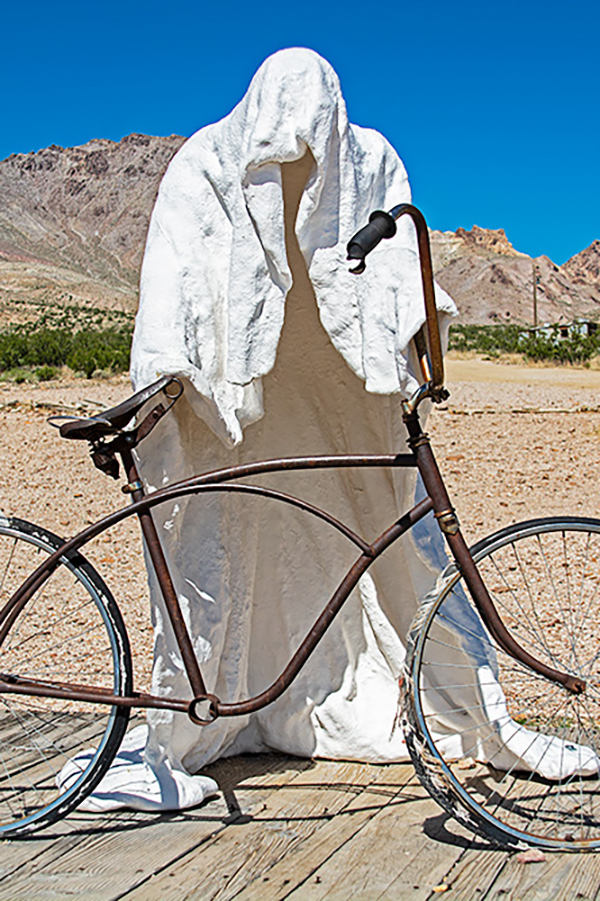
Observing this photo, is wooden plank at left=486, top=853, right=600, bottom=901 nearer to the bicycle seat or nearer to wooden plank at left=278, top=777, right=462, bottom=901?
wooden plank at left=278, top=777, right=462, bottom=901

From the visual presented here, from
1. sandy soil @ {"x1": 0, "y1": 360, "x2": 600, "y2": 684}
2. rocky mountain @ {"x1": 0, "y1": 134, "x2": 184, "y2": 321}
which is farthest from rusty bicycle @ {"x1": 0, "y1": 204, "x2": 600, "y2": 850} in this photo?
rocky mountain @ {"x1": 0, "y1": 134, "x2": 184, "y2": 321}

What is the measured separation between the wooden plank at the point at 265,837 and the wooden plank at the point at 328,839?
0.07ft

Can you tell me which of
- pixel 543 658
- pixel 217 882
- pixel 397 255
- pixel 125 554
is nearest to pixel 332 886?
pixel 217 882

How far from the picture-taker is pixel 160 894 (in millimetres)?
2125

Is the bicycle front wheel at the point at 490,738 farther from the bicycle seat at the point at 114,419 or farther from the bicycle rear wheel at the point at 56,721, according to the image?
the bicycle seat at the point at 114,419

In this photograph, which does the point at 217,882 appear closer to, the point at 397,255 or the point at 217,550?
the point at 217,550

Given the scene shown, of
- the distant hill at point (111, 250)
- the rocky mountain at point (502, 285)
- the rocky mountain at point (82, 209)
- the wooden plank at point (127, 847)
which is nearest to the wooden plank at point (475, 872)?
the wooden plank at point (127, 847)

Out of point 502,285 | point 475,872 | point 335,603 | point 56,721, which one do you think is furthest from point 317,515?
point 502,285

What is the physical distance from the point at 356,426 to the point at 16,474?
710 centimetres

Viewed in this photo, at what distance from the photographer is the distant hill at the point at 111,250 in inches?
3634

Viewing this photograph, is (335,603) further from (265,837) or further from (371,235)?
(371,235)

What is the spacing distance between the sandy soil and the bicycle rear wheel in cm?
40

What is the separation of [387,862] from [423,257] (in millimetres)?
1508

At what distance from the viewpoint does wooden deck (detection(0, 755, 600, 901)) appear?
2.14m
